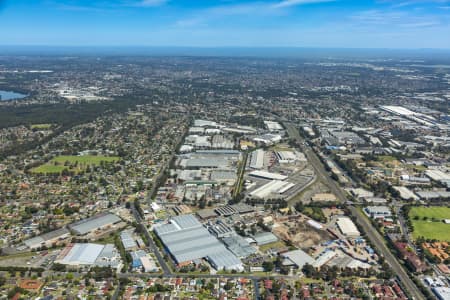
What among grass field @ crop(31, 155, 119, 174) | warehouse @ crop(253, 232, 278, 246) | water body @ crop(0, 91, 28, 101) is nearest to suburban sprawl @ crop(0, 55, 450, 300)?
warehouse @ crop(253, 232, 278, 246)

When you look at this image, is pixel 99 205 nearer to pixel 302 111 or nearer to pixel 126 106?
pixel 126 106

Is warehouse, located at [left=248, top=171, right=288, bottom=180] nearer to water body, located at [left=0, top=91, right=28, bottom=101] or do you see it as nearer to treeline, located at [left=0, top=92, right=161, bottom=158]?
treeline, located at [left=0, top=92, right=161, bottom=158]

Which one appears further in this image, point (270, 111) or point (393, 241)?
point (270, 111)

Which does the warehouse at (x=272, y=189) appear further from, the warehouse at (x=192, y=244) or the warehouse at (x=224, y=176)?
the warehouse at (x=192, y=244)

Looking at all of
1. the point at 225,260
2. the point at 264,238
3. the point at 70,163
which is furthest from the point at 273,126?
the point at 225,260

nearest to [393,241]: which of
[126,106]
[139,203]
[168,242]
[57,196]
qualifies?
[168,242]

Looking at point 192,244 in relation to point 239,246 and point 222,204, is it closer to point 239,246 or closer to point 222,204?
point 239,246
